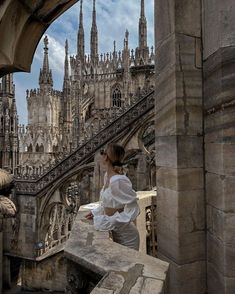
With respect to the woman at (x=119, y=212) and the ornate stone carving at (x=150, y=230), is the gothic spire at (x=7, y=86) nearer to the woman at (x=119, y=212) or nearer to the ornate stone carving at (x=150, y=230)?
the ornate stone carving at (x=150, y=230)

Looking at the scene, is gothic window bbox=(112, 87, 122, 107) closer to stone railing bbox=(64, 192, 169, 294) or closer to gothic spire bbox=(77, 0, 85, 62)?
gothic spire bbox=(77, 0, 85, 62)

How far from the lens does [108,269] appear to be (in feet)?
4.60

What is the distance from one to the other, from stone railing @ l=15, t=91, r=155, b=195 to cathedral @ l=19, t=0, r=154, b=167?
22208 millimetres

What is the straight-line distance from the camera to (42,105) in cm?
3641

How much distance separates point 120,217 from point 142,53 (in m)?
39.5

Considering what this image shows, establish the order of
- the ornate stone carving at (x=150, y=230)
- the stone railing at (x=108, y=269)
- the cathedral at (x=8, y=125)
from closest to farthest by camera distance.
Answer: the stone railing at (x=108, y=269)
the ornate stone carving at (x=150, y=230)
the cathedral at (x=8, y=125)

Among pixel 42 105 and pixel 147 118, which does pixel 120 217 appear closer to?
pixel 147 118

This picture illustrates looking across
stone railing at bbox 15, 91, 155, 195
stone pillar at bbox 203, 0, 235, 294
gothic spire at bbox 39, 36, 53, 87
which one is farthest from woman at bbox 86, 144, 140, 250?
gothic spire at bbox 39, 36, 53, 87

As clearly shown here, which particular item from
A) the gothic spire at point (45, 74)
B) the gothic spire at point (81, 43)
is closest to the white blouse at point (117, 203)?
the gothic spire at point (45, 74)

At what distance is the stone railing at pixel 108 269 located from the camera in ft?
4.08

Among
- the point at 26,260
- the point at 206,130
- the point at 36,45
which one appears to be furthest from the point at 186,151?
the point at 26,260

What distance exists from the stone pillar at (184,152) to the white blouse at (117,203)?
30 cm

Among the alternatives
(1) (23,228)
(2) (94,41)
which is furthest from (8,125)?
(2) (94,41)

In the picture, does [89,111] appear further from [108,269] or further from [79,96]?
[108,269]
